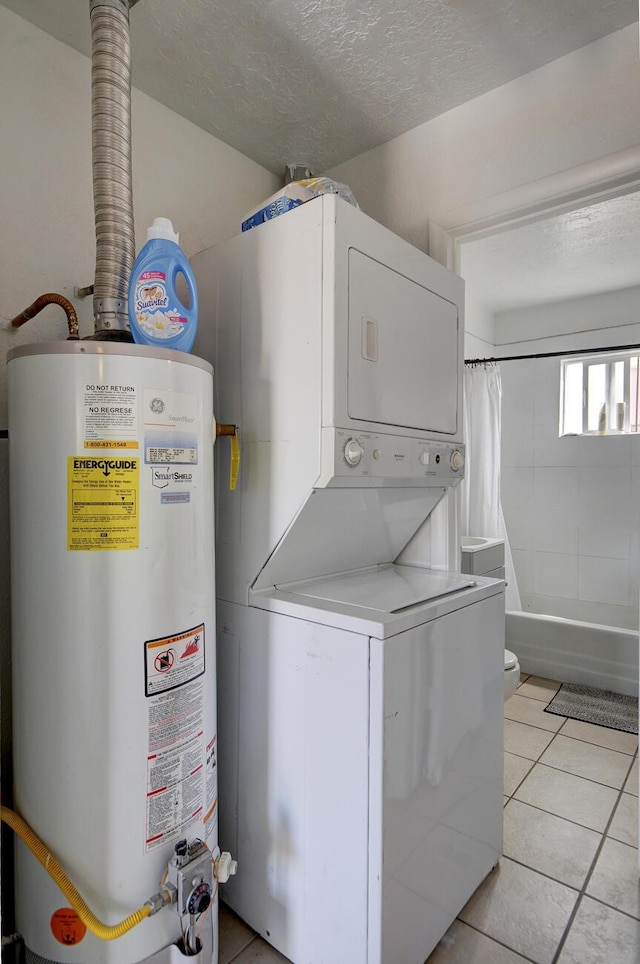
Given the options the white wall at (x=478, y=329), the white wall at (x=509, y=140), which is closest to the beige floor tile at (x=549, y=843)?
the white wall at (x=509, y=140)

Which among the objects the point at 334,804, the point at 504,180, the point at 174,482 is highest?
the point at 504,180

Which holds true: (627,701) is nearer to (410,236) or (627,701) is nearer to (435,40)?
(410,236)

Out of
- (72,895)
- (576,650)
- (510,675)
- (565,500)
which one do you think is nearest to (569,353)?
(565,500)

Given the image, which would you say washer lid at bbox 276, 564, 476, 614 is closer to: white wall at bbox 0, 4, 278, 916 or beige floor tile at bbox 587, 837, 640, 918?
white wall at bbox 0, 4, 278, 916

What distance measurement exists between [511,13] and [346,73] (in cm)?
52

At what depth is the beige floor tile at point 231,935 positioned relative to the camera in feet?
4.65

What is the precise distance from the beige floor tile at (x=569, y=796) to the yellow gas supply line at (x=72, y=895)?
5.36 feet

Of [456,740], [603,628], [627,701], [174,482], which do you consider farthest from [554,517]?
[174,482]

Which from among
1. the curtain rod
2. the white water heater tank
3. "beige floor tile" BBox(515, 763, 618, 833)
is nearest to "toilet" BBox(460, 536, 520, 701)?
"beige floor tile" BBox(515, 763, 618, 833)

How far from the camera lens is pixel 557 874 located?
1705mm

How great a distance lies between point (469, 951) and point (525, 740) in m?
1.31

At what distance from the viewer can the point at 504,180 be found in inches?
73.0

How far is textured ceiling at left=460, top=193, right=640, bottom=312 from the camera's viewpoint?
9.05 feet

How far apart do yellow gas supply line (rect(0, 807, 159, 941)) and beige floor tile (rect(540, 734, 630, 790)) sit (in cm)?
196
